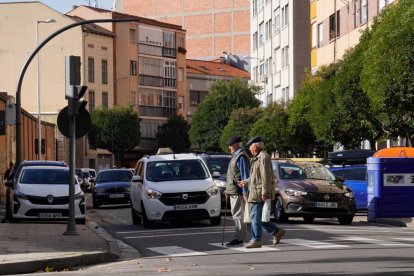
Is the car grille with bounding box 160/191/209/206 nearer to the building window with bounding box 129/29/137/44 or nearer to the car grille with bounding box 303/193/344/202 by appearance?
the car grille with bounding box 303/193/344/202

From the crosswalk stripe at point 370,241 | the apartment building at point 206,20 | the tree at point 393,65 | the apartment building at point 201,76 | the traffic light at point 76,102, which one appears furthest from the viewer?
the apartment building at point 206,20

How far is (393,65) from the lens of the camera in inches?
1353

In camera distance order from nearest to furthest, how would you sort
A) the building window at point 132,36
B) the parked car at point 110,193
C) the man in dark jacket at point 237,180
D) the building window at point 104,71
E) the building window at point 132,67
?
the man in dark jacket at point 237,180, the parked car at point 110,193, the building window at point 104,71, the building window at point 132,67, the building window at point 132,36

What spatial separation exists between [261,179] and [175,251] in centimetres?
185

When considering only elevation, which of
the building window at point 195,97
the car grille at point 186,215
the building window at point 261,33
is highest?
the building window at point 261,33

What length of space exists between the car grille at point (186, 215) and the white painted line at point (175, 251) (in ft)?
19.4

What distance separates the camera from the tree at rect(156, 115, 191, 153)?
106312 millimetres

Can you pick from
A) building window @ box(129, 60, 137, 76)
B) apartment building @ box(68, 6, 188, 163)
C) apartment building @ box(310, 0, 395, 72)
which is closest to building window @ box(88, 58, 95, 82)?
apartment building @ box(68, 6, 188, 163)

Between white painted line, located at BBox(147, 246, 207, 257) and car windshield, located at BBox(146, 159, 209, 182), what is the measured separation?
7256 mm

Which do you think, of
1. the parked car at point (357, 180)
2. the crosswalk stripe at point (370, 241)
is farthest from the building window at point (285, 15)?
the crosswalk stripe at point (370, 241)

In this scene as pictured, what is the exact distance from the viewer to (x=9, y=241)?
19562 millimetres

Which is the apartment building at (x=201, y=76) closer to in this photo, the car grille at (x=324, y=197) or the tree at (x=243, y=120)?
the tree at (x=243, y=120)

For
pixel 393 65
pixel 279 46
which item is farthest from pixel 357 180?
pixel 279 46

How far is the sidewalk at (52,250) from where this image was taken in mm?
15648
